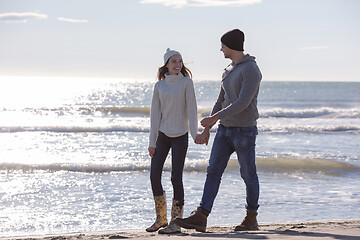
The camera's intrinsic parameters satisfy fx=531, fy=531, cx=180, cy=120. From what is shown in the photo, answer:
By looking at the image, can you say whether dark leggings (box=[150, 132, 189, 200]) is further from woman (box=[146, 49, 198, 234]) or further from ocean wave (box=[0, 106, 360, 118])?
ocean wave (box=[0, 106, 360, 118])

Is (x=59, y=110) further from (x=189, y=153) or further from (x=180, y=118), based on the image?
(x=180, y=118)

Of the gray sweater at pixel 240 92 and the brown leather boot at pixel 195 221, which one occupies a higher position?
the gray sweater at pixel 240 92

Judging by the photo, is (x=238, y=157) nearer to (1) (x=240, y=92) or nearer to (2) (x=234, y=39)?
(1) (x=240, y=92)

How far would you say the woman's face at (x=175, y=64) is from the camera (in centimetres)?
519

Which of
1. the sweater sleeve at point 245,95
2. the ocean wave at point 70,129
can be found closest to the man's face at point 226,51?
the sweater sleeve at point 245,95

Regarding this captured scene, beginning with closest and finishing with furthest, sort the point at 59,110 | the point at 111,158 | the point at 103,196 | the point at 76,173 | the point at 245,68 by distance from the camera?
the point at 245,68
the point at 103,196
the point at 76,173
the point at 111,158
the point at 59,110

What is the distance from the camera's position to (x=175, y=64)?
5188 millimetres

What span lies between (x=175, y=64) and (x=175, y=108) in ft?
1.41

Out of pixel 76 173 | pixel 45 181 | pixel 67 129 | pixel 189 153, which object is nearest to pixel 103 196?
pixel 45 181

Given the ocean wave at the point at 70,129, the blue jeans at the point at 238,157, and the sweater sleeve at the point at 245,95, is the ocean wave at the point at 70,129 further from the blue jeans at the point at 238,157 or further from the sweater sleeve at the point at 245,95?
the sweater sleeve at the point at 245,95

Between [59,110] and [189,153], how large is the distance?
80.2 ft

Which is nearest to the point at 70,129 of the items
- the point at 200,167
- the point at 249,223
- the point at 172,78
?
the point at 200,167

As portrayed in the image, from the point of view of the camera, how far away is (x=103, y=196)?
27.5 feet

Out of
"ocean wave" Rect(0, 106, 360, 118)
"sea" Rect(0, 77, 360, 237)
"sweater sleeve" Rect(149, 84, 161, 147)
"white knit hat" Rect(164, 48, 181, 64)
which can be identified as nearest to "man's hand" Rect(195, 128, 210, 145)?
"sweater sleeve" Rect(149, 84, 161, 147)
